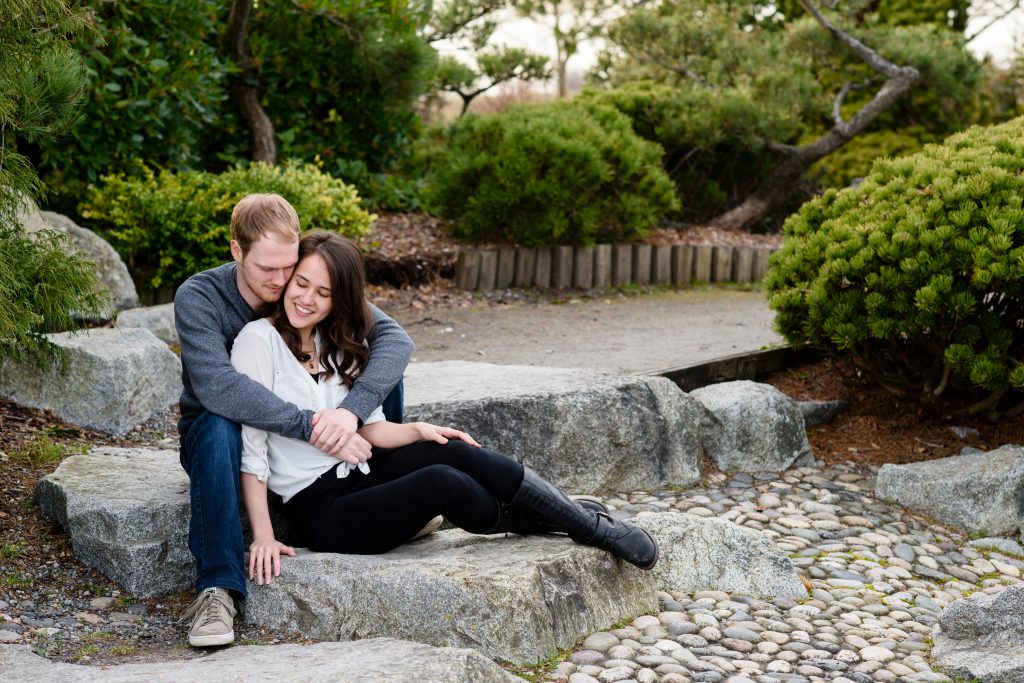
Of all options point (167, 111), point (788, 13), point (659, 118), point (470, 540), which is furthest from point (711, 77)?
point (470, 540)

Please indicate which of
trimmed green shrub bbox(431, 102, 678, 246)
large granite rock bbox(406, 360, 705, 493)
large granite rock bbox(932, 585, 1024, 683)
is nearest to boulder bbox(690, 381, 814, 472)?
large granite rock bbox(406, 360, 705, 493)

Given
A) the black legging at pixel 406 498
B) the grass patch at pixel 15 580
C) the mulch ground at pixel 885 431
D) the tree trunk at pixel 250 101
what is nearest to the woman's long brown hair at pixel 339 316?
the black legging at pixel 406 498

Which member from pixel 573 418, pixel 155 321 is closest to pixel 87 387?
pixel 155 321

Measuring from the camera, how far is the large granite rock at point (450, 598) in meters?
2.95

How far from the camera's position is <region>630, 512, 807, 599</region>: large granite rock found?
12.2 feet

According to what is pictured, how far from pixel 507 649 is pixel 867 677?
43.0 inches

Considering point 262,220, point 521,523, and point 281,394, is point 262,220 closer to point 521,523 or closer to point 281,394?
point 281,394

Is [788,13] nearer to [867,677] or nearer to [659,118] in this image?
[659,118]

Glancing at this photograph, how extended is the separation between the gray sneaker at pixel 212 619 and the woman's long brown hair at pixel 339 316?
2.53 ft

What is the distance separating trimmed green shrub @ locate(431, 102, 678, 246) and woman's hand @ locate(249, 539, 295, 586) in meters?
5.41

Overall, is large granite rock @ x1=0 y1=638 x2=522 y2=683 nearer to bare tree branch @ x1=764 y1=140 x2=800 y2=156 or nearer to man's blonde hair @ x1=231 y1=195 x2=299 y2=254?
man's blonde hair @ x1=231 y1=195 x2=299 y2=254

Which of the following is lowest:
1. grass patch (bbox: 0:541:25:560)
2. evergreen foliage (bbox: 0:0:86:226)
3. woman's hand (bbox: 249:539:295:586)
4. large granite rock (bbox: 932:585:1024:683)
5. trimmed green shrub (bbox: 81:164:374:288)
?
large granite rock (bbox: 932:585:1024:683)

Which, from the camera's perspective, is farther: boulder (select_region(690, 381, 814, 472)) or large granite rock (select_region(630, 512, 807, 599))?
boulder (select_region(690, 381, 814, 472))

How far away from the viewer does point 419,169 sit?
→ 9.60 metres
